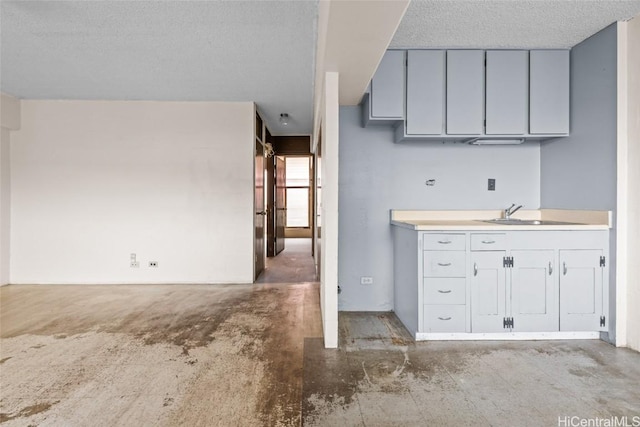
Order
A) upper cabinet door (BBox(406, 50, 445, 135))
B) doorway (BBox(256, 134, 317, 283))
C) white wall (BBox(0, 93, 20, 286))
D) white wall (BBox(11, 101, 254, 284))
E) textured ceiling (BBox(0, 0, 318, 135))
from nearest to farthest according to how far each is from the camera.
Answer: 1. textured ceiling (BBox(0, 0, 318, 135))
2. upper cabinet door (BBox(406, 50, 445, 135))
3. white wall (BBox(0, 93, 20, 286))
4. white wall (BBox(11, 101, 254, 284))
5. doorway (BBox(256, 134, 317, 283))

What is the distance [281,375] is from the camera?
7.59 feet

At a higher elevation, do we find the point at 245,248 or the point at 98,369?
the point at 245,248

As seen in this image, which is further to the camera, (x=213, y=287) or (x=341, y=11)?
(x=213, y=287)

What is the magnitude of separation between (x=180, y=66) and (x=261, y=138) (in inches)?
87.2

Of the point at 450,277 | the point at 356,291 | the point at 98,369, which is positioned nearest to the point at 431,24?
the point at 450,277

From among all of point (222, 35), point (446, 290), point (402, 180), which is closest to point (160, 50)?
point (222, 35)

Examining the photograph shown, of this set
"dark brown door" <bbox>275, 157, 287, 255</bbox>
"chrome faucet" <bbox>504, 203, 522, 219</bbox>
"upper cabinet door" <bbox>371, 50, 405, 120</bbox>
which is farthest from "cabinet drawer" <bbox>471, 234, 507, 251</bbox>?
"dark brown door" <bbox>275, 157, 287, 255</bbox>

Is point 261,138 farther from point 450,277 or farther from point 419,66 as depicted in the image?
point 450,277

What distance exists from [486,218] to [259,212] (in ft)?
10.6

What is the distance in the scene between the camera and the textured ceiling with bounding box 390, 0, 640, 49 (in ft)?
8.44

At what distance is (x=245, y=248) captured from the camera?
5078mm

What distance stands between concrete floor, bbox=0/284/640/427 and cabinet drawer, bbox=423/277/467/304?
0.35 meters

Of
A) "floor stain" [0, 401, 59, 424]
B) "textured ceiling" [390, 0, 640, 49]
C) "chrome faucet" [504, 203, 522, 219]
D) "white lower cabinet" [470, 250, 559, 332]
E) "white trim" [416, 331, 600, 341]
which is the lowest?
"floor stain" [0, 401, 59, 424]

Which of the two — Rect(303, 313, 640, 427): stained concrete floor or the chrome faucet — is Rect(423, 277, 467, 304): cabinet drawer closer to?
Rect(303, 313, 640, 427): stained concrete floor
